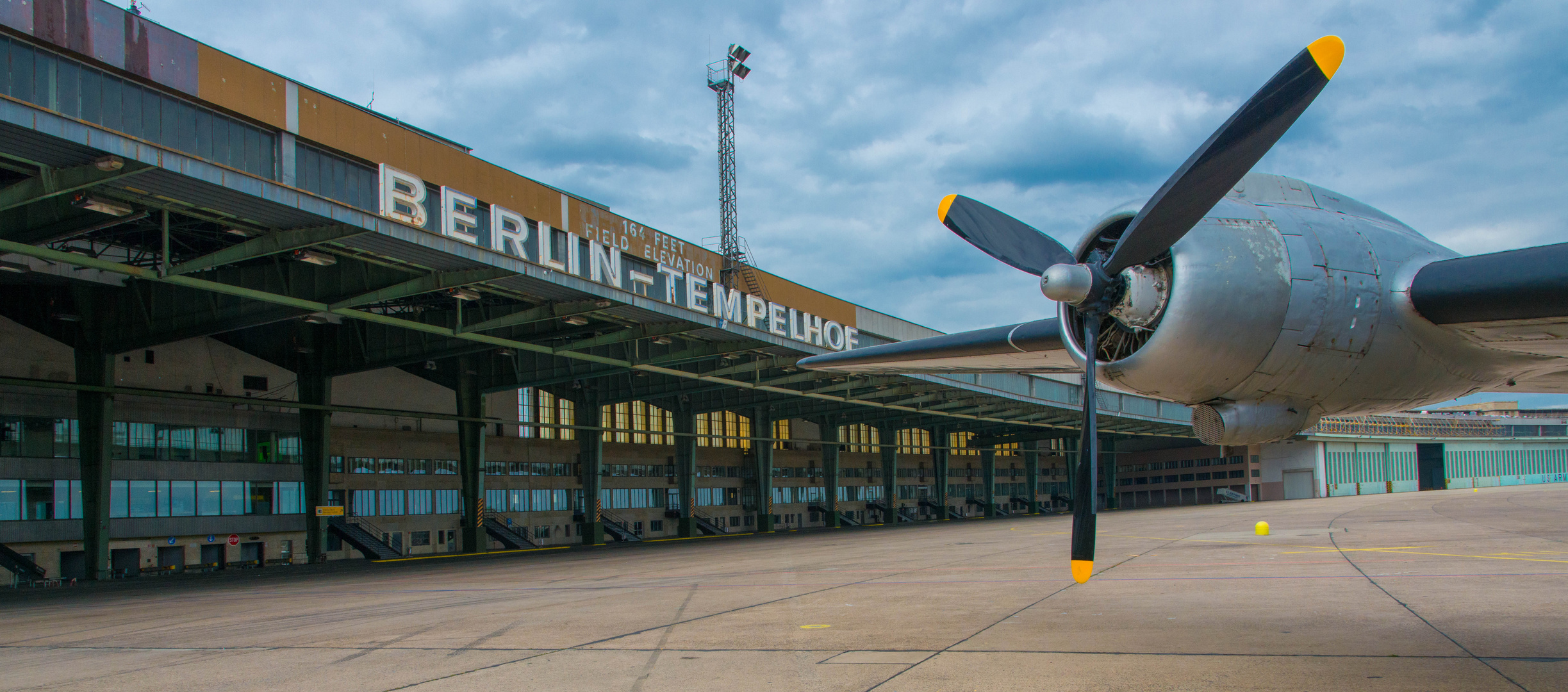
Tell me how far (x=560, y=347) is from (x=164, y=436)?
18.0m

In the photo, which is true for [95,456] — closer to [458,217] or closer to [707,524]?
[458,217]

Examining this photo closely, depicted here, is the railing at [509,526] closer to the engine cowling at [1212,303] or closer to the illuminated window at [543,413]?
the illuminated window at [543,413]

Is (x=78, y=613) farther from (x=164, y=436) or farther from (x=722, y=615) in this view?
(x=164, y=436)

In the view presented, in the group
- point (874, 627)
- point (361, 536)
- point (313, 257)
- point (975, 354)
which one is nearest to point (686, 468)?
point (361, 536)

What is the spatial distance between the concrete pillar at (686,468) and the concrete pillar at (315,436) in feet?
82.0

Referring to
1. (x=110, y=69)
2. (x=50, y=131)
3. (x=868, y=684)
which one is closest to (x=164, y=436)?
(x=110, y=69)

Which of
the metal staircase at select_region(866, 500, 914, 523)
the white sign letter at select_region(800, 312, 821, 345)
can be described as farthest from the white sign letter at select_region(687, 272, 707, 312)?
the metal staircase at select_region(866, 500, 914, 523)

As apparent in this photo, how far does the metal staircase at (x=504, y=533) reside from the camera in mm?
53188

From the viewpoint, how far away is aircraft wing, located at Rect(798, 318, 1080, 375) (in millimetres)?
13133

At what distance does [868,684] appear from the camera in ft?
32.4

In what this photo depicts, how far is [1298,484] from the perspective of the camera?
106438mm

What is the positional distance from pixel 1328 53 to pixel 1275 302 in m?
2.53

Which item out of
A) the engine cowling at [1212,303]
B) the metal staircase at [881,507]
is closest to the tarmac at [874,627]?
the engine cowling at [1212,303]

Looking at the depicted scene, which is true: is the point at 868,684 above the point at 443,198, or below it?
below
